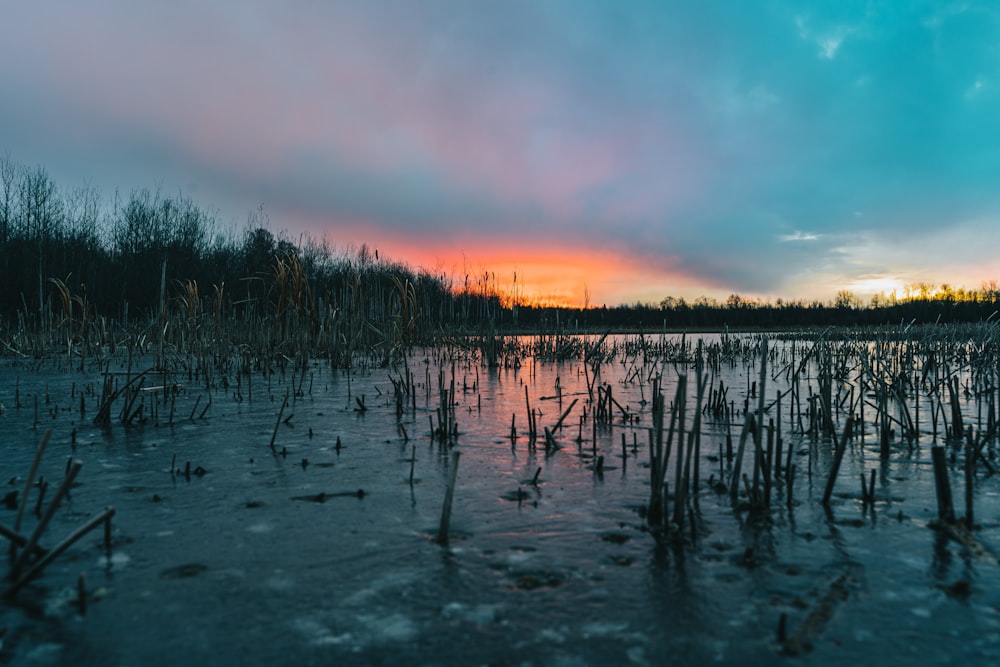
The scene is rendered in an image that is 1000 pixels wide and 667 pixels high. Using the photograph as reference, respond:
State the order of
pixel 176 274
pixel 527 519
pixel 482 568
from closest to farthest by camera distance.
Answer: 1. pixel 482 568
2. pixel 527 519
3. pixel 176 274

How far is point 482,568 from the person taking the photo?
2.48 m

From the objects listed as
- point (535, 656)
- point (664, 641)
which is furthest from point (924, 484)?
point (535, 656)

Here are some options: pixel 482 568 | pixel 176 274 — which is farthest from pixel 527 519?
pixel 176 274

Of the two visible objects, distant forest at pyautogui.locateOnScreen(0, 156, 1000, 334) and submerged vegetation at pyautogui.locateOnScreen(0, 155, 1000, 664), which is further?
distant forest at pyautogui.locateOnScreen(0, 156, 1000, 334)

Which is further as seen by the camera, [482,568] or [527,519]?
[527,519]

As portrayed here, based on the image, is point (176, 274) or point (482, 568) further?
point (176, 274)

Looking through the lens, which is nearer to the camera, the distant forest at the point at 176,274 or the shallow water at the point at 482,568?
the shallow water at the point at 482,568

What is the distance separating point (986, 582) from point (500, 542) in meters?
1.97

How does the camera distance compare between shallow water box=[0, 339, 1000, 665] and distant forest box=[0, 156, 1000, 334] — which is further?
distant forest box=[0, 156, 1000, 334]

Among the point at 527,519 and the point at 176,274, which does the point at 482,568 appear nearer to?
the point at 527,519

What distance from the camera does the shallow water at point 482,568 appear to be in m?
1.90

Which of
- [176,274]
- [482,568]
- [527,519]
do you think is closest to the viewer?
[482,568]

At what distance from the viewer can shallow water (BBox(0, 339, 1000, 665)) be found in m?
1.90

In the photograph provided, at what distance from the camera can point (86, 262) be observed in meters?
32.2
